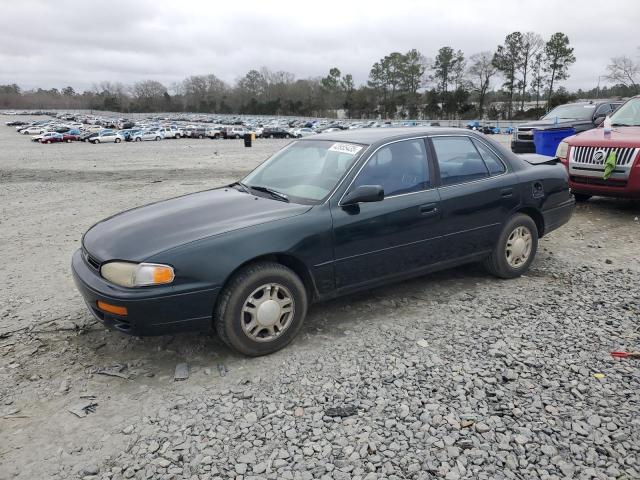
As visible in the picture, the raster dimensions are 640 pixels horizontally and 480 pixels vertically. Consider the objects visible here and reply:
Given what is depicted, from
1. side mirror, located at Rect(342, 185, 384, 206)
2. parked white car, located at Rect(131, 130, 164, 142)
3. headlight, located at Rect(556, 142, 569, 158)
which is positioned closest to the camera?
side mirror, located at Rect(342, 185, 384, 206)

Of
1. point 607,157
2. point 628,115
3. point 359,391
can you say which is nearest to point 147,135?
point 628,115

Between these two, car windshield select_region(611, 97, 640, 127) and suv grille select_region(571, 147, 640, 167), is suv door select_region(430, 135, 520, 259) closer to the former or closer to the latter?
suv grille select_region(571, 147, 640, 167)

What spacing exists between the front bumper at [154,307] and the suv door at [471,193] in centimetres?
226

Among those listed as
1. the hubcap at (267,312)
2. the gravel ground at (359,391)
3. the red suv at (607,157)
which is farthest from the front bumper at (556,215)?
the hubcap at (267,312)

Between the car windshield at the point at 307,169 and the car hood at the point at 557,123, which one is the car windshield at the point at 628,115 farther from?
the car windshield at the point at 307,169

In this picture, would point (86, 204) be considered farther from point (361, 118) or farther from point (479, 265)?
point (361, 118)

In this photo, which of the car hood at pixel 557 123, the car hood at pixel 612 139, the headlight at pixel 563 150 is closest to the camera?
the car hood at pixel 612 139

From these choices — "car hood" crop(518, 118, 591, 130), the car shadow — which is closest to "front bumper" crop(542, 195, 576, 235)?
the car shadow

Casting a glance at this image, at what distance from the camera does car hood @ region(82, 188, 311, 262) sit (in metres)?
3.39

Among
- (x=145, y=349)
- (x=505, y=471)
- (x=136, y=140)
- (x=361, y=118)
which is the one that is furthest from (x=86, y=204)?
(x=361, y=118)

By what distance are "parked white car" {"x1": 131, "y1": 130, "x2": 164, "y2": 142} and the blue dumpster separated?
43.2m

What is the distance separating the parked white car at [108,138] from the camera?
143 feet

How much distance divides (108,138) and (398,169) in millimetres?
45648

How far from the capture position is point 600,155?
756cm
